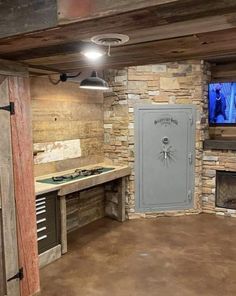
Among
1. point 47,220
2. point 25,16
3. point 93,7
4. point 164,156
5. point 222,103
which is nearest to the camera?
point 93,7

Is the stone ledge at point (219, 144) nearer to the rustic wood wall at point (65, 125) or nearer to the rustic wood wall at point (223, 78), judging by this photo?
the rustic wood wall at point (223, 78)

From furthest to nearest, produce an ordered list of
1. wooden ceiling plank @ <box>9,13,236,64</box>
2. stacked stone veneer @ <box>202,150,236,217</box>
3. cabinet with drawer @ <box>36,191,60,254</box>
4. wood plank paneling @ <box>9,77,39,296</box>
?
stacked stone veneer @ <box>202,150,236,217</box> → cabinet with drawer @ <box>36,191,60,254</box> → wood plank paneling @ <box>9,77,39,296</box> → wooden ceiling plank @ <box>9,13,236,64</box>

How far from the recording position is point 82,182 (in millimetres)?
3781

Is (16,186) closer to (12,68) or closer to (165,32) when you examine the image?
(12,68)

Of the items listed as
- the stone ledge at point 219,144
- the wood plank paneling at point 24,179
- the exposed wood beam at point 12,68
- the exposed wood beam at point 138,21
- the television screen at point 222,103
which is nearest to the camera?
the exposed wood beam at point 138,21

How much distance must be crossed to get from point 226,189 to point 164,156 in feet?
3.87

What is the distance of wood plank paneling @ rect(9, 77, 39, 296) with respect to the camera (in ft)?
8.00

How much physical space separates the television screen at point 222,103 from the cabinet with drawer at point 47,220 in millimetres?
3100

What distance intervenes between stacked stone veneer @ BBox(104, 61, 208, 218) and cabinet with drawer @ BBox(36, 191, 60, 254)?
1566 millimetres

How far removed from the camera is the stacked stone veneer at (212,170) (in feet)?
15.9

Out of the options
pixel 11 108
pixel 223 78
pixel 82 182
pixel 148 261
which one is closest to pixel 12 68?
pixel 11 108

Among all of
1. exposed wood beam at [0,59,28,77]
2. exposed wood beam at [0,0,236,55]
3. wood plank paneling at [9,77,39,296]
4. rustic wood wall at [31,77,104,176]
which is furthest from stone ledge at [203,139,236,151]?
exposed wood beam at [0,0,236,55]

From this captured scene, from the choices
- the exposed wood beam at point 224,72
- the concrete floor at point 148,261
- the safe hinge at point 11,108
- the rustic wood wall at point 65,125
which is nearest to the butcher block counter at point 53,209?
the concrete floor at point 148,261

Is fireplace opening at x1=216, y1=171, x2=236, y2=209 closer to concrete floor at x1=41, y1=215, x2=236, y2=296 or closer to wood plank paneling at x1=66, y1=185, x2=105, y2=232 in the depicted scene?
concrete floor at x1=41, y1=215, x2=236, y2=296
